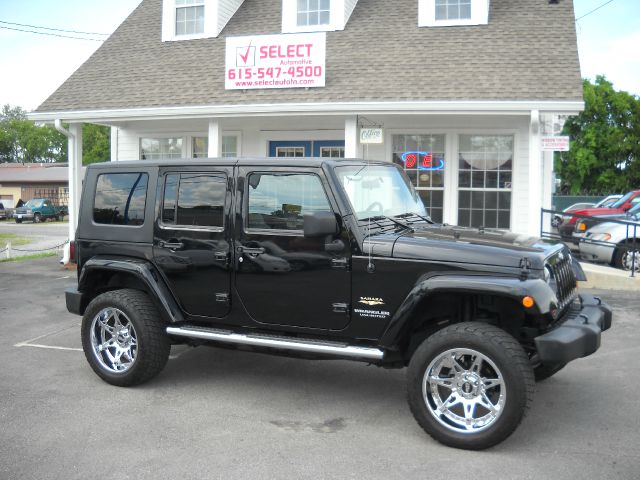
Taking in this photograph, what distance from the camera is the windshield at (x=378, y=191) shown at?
517 centimetres

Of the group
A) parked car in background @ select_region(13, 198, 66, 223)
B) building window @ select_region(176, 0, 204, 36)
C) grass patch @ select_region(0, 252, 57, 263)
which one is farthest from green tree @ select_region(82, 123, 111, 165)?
building window @ select_region(176, 0, 204, 36)

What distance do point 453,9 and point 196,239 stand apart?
981cm

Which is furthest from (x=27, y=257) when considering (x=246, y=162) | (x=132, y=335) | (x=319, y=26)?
(x=246, y=162)

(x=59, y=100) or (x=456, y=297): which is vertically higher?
(x=59, y=100)

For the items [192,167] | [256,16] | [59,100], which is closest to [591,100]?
[256,16]

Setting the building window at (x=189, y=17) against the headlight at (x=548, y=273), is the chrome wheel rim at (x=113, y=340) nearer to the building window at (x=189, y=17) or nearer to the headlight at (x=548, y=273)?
the headlight at (x=548, y=273)

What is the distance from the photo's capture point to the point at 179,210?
5.64 metres

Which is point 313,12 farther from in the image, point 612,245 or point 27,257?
point 27,257

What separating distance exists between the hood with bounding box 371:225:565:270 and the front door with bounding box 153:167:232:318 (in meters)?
1.32

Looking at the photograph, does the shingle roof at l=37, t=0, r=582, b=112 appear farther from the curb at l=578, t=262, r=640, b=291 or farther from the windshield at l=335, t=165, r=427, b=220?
the windshield at l=335, t=165, r=427, b=220

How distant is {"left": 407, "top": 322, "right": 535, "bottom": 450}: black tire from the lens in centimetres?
427

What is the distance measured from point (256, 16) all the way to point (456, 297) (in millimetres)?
11927

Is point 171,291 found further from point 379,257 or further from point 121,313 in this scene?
point 379,257

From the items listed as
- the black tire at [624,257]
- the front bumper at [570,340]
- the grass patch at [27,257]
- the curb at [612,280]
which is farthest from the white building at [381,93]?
the front bumper at [570,340]
